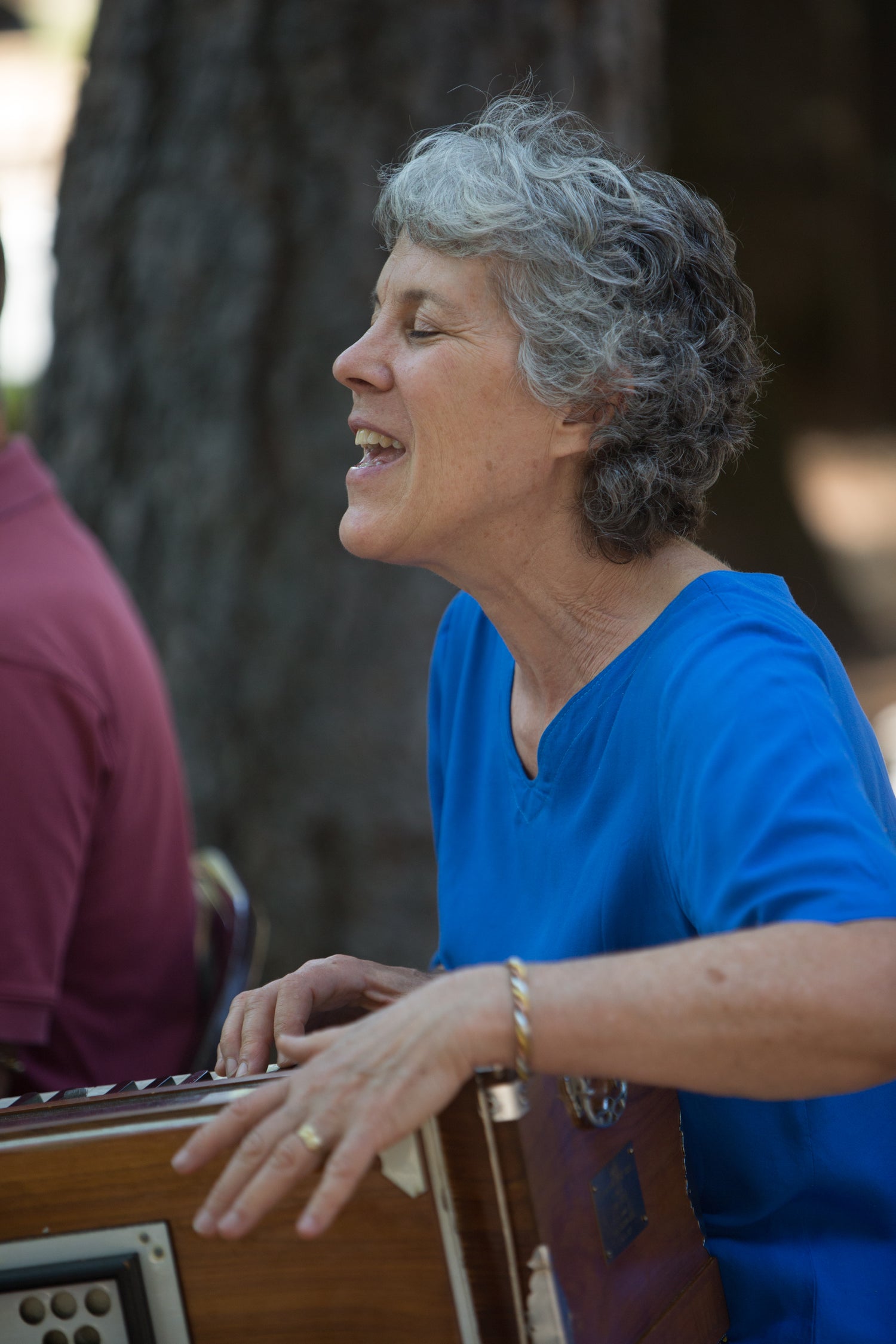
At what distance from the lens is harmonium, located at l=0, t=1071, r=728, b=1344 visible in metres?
1.19

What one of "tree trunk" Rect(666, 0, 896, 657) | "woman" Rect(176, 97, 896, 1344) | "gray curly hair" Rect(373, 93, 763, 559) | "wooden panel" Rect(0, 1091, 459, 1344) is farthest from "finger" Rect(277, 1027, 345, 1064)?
"tree trunk" Rect(666, 0, 896, 657)

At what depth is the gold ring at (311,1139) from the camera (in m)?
1.18

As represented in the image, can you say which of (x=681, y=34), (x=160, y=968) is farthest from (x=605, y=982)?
(x=681, y=34)

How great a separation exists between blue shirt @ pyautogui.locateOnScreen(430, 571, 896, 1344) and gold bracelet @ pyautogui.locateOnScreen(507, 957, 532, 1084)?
0.23 m

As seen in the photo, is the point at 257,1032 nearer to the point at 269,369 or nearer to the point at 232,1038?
the point at 232,1038

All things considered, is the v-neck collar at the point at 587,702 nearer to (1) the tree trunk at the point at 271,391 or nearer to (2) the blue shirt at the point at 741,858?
(2) the blue shirt at the point at 741,858

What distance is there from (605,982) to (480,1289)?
31 centimetres

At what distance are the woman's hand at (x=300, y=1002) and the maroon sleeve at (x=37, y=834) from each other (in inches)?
18.0

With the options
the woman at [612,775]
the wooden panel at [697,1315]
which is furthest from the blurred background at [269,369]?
the wooden panel at [697,1315]

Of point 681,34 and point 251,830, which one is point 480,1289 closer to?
point 251,830

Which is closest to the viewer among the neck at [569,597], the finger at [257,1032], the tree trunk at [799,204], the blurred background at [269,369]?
the finger at [257,1032]

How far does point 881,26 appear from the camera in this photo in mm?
6562

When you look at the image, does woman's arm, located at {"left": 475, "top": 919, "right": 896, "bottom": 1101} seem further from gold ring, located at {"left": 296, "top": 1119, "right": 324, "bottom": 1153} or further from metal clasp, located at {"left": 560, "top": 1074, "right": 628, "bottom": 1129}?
gold ring, located at {"left": 296, "top": 1119, "right": 324, "bottom": 1153}

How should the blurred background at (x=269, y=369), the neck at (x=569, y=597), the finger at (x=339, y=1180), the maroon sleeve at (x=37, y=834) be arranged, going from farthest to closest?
the blurred background at (x=269, y=369) → the maroon sleeve at (x=37, y=834) → the neck at (x=569, y=597) → the finger at (x=339, y=1180)
